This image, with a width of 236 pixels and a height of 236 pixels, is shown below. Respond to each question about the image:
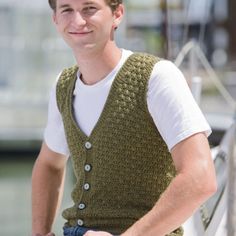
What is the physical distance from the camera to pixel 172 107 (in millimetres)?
1924

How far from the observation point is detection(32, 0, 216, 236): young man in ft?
6.24

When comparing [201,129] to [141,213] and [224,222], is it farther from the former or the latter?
[224,222]

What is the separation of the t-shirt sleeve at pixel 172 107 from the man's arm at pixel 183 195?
0.04 meters

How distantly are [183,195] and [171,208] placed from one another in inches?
1.5

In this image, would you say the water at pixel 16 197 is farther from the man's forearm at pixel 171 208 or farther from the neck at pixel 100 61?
the man's forearm at pixel 171 208

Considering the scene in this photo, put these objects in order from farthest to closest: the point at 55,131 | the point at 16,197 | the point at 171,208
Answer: the point at 16,197 → the point at 55,131 → the point at 171,208

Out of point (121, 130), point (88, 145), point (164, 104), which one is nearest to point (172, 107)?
point (164, 104)

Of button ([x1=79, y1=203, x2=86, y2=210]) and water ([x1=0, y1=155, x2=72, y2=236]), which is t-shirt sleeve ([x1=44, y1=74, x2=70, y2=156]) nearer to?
button ([x1=79, y1=203, x2=86, y2=210])

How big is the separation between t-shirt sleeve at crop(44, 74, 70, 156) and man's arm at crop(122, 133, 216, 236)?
0.50 metres

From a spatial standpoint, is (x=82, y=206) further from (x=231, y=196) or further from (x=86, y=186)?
(x=231, y=196)

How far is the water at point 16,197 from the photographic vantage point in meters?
8.39

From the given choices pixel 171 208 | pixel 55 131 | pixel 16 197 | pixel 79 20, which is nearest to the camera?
pixel 171 208

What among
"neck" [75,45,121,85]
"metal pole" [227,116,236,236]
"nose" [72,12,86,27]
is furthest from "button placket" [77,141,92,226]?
"metal pole" [227,116,236,236]

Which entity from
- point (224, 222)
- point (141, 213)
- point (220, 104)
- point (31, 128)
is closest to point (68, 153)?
point (141, 213)
